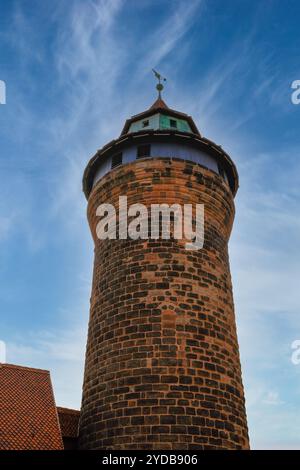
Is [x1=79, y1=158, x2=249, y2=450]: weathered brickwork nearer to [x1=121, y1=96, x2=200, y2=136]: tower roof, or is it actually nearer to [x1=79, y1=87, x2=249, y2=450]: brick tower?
[x1=79, y1=87, x2=249, y2=450]: brick tower

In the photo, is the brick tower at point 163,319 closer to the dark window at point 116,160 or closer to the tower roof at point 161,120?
the dark window at point 116,160

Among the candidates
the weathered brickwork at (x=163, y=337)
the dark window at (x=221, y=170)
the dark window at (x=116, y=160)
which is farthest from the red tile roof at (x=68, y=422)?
the dark window at (x=221, y=170)

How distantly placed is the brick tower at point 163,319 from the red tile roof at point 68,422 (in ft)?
5.69

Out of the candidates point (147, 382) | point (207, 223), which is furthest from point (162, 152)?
point (147, 382)

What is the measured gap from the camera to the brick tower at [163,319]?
32.8ft

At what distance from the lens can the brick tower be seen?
10.0 meters

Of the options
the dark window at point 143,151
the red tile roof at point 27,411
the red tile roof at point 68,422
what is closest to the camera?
the red tile roof at point 27,411

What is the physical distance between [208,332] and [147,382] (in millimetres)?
2043

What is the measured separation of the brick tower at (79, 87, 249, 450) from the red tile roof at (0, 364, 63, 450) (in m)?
1.04

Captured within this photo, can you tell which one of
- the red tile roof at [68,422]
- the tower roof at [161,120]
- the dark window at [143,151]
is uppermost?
the tower roof at [161,120]

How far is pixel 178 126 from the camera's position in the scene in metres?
17.0

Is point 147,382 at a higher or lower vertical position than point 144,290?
lower

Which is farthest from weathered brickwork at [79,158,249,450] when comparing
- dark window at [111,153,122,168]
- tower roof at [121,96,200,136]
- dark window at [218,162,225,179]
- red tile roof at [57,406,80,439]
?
tower roof at [121,96,200,136]
